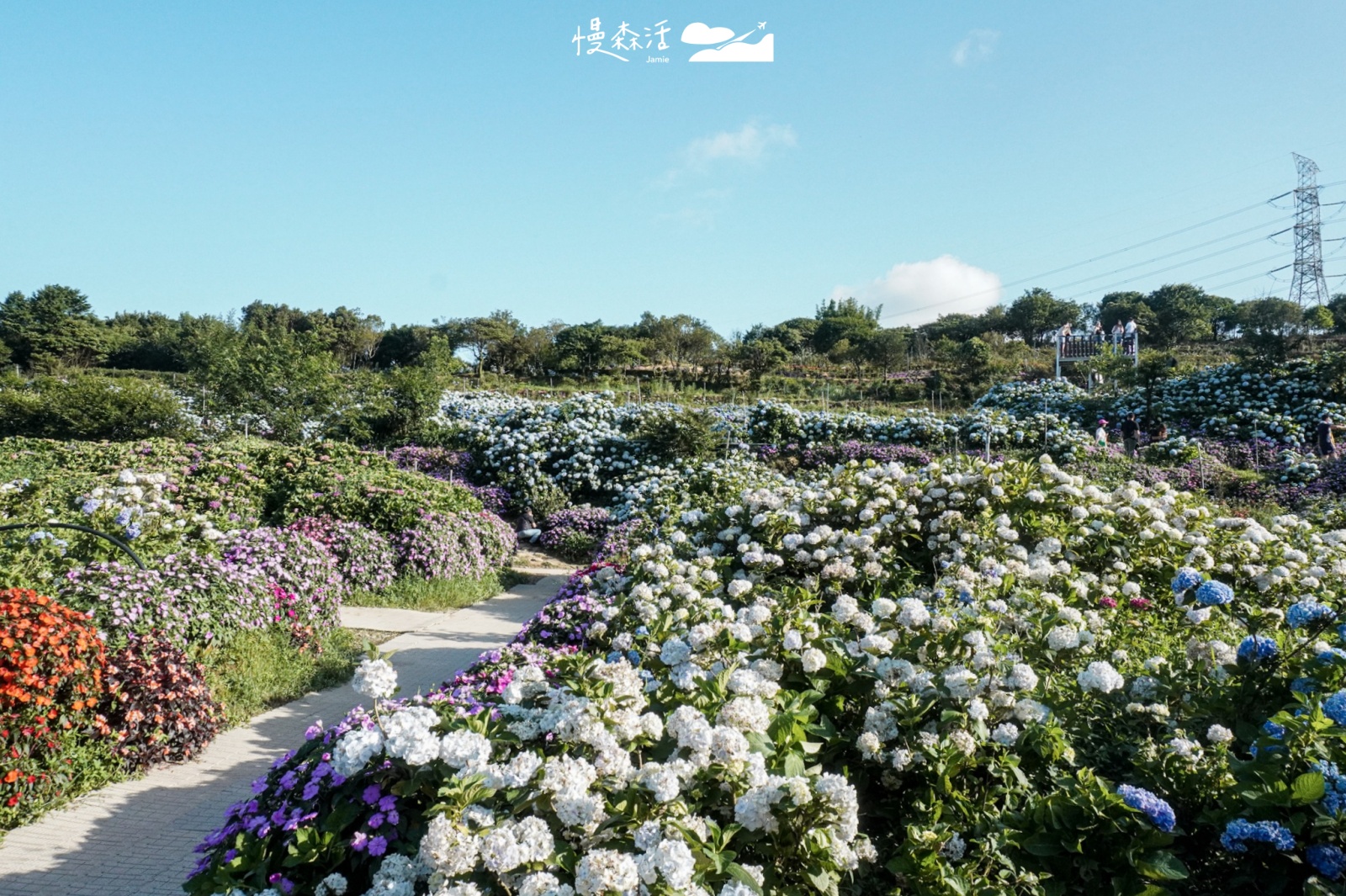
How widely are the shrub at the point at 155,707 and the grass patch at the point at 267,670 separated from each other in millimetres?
354

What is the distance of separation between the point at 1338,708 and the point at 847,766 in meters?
1.26

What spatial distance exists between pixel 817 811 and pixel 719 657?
34.6 inches

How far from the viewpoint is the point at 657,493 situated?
32.1 feet

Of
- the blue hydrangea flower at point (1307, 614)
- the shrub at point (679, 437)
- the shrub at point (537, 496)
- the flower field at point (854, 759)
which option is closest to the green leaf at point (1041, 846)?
the flower field at point (854, 759)

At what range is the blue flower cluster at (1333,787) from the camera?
5.87ft

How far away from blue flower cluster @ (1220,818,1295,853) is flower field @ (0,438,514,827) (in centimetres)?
427

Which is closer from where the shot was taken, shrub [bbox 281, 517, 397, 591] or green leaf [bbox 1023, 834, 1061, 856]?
green leaf [bbox 1023, 834, 1061, 856]

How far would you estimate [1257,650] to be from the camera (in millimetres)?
2352

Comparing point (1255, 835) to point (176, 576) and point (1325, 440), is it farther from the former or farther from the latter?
point (1325, 440)

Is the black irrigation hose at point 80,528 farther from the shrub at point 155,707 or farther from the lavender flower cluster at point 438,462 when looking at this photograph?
the lavender flower cluster at point 438,462

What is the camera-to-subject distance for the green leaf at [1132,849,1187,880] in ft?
5.88

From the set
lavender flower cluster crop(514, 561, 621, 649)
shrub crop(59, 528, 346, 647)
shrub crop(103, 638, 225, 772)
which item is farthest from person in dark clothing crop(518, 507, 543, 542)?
shrub crop(103, 638, 225, 772)

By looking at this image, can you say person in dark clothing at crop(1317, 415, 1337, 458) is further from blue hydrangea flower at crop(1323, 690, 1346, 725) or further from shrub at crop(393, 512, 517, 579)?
blue hydrangea flower at crop(1323, 690, 1346, 725)

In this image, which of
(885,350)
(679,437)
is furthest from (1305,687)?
(885,350)
